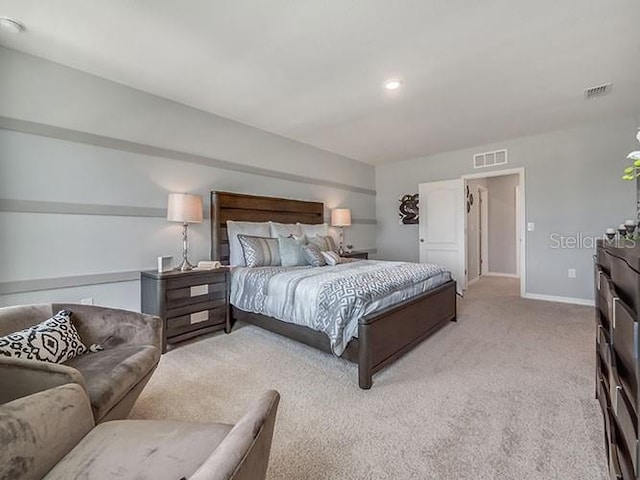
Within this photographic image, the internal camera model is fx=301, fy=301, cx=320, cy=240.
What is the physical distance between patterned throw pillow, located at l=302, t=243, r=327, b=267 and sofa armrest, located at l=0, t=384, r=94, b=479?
8.35 ft

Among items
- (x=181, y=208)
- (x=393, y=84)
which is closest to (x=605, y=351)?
(x=393, y=84)

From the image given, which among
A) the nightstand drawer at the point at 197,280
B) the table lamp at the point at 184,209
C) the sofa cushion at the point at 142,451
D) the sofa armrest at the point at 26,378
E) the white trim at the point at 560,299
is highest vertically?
the table lamp at the point at 184,209

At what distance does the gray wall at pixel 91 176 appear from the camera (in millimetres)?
2445

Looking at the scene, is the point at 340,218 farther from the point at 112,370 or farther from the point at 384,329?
the point at 112,370

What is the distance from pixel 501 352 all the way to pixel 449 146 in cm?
359

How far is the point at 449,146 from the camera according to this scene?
16.8ft

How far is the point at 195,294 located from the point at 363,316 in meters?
1.78

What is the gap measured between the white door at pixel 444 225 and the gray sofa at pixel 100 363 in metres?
4.73

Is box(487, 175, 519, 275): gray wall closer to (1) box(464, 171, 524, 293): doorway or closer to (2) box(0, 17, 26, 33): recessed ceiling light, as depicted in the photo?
(1) box(464, 171, 524, 293): doorway

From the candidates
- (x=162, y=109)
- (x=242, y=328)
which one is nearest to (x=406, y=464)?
(x=242, y=328)

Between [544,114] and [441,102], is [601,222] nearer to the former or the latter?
[544,114]

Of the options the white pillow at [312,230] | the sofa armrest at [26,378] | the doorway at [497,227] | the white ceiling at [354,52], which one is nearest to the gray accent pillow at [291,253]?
the white pillow at [312,230]

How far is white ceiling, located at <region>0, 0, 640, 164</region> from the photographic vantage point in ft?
6.57

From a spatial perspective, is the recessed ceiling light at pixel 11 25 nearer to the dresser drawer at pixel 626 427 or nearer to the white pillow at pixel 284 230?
the white pillow at pixel 284 230
